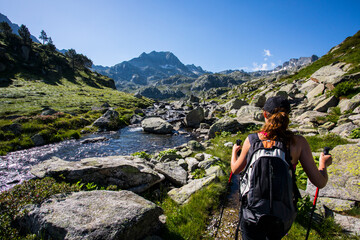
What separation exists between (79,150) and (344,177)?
22168mm

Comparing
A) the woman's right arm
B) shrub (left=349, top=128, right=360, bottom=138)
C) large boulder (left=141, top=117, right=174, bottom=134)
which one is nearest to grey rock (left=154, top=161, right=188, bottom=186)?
the woman's right arm

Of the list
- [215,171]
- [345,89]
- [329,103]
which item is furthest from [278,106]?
[345,89]

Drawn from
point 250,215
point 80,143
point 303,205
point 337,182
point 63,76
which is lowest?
point 80,143

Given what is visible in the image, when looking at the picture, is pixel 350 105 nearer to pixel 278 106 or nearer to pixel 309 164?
pixel 309 164

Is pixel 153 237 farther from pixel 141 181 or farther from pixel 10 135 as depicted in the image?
pixel 10 135

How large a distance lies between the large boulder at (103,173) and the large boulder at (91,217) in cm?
212

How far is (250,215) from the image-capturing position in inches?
114

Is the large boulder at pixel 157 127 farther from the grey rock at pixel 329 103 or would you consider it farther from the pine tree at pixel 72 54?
the pine tree at pixel 72 54

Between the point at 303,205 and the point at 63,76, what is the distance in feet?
422

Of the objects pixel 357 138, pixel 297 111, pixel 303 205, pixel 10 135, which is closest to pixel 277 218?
pixel 303 205

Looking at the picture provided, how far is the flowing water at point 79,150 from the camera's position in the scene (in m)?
12.3

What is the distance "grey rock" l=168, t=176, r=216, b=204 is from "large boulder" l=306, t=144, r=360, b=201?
444cm

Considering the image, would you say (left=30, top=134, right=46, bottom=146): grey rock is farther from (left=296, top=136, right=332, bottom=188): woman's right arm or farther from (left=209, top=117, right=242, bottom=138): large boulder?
(left=296, top=136, right=332, bottom=188): woman's right arm

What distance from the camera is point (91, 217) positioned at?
4402mm
